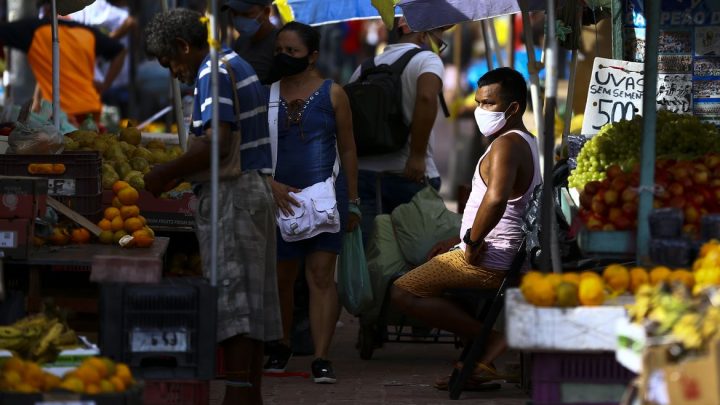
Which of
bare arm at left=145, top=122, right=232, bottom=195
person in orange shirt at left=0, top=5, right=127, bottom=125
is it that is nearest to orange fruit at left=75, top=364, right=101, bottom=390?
bare arm at left=145, top=122, right=232, bottom=195

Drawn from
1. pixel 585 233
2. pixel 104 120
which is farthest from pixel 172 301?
pixel 104 120

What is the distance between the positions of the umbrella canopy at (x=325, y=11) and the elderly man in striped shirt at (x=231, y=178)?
3.80 metres

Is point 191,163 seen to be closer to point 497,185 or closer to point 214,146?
point 214,146

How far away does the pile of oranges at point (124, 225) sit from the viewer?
7.27 meters

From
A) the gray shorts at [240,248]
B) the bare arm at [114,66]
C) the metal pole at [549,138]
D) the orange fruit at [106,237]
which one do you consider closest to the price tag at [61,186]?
Result: the orange fruit at [106,237]

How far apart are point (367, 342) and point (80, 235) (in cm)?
247

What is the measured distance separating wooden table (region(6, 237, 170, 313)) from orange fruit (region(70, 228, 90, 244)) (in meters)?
0.05

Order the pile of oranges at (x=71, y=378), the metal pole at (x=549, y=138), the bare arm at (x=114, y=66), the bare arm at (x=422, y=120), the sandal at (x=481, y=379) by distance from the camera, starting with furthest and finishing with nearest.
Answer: the bare arm at (x=114, y=66) → the bare arm at (x=422, y=120) → the sandal at (x=481, y=379) → the metal pole at (x=549, y=138) → the pile of oranges at (x=71, y=378)

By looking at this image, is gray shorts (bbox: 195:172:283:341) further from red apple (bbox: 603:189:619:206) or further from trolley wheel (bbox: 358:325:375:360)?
trolley wheel (bbox: 358:325:375:360)

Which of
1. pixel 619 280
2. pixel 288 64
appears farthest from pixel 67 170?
pixel 619 280

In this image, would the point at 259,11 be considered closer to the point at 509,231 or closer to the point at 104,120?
the point at 509,231

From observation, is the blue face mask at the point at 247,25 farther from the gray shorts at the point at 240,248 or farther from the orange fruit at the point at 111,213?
the gray shorts at the point at 240,248

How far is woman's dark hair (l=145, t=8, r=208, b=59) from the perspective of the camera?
6.69 m

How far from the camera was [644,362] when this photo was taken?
4891 mm
